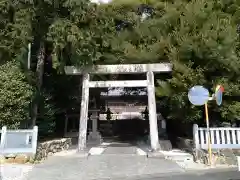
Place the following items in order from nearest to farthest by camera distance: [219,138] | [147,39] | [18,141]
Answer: [18,141] < [219,138] < [147,39]

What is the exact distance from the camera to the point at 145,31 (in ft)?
47.1

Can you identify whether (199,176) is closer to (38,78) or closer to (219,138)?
(219,138)

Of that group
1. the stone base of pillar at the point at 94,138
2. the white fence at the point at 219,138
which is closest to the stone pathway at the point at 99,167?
the white fence at the point at 219,138

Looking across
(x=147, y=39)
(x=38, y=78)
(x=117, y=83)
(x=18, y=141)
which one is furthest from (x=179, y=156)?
(x=38, y=78)

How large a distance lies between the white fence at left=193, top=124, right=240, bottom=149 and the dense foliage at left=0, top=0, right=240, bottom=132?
81 cm

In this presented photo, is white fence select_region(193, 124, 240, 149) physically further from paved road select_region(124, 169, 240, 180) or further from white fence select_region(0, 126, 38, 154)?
white fence select_region(0, 126, 38, 154)

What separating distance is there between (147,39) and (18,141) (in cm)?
726

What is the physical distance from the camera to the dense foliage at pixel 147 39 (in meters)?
12.5

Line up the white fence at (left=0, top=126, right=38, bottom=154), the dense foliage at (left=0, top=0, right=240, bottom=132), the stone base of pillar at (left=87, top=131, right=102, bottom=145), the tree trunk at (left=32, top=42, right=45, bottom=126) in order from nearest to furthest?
the white fence at (left=0, top=126, right=38, bottom=154), the dense foliage at (left=0, top=0, right=240, bottom=132), the tree trunk at (left=32, top=42, right=45, bottom=126), the stone base of pillar at (left=87, top=131, right=102, bottom=145)

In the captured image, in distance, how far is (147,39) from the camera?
14398 mm

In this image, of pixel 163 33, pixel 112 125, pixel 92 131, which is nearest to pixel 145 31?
pixel 163 33

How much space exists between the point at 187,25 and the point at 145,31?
2081mm

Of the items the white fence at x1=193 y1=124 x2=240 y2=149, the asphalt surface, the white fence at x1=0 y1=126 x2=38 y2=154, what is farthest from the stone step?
the white fence at x1=0 y1=126 x2=38 y2=154

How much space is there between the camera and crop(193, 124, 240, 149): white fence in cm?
1185
